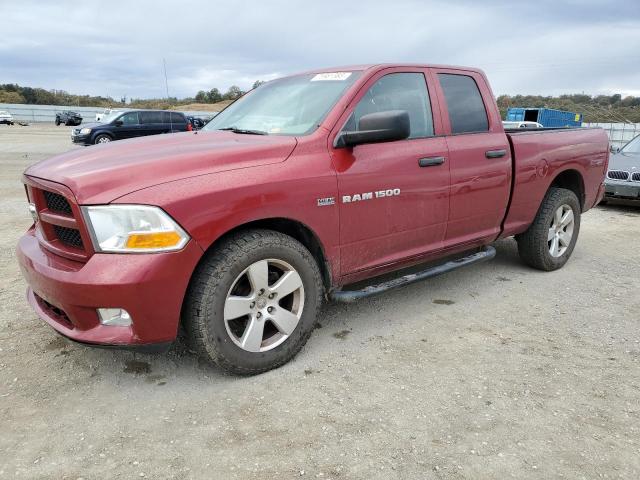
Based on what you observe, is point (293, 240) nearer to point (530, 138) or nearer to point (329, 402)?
point (329, 402)

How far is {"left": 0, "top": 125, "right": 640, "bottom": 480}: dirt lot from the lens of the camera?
2273 mm

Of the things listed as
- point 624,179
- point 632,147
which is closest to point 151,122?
point 632,147

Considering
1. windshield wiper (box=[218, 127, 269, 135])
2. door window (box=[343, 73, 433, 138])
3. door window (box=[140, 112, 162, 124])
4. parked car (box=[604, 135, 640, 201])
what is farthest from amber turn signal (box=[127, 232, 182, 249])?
door window (box=[140, 112, 162, 124])

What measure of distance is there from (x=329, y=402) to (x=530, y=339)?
161 centimetres

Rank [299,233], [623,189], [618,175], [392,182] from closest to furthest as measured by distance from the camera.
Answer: [299,233] < [392,182] < [623,189] < [618,175]

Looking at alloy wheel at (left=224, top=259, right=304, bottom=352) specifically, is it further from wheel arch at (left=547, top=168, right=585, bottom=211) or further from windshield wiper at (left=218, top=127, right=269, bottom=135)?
wheel arch at (left=547, top=168, right=585, bottom=211)

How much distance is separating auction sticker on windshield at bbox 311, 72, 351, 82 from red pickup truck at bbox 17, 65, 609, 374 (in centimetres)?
1

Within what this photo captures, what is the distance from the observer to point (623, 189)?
8461 mm

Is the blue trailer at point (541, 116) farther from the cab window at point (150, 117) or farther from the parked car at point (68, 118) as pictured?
the parked car at point (68, 118)

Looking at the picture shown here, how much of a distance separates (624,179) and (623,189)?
0.63 feet

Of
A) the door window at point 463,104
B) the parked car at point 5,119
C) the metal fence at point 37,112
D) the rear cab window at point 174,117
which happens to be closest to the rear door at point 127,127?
the rear cab window at point 174,117

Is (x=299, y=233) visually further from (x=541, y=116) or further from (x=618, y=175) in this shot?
(x=541, y=116)

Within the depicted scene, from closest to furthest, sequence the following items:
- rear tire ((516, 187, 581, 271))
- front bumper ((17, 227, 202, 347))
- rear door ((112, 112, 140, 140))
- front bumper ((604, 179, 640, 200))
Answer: front bumper ((17, 227, 202, 347))
rear tire ((516, 187, 581, 271))
front bumper ((604, 179, 640, 200))
rear door ((112, 112, 140, 140))

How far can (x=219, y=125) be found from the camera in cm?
396
